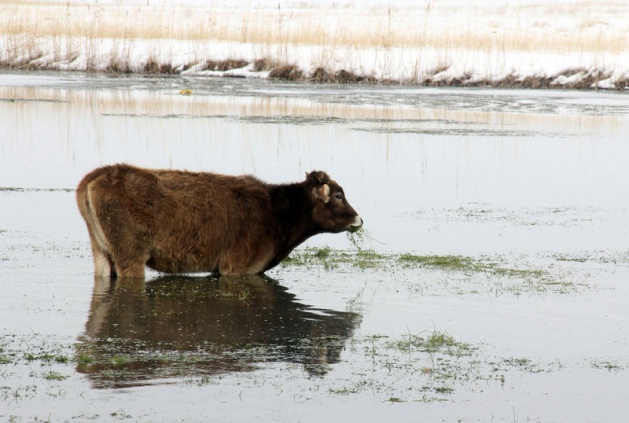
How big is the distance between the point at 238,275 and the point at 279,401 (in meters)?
3.91

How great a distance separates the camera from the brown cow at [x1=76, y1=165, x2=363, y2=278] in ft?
29.9

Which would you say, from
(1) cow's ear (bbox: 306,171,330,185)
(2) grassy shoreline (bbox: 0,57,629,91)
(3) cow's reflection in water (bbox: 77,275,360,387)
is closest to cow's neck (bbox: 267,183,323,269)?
(1) cow's ear (bbox: 306,171,330,185)

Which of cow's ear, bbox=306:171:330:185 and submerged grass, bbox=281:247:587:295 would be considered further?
cow's ear, bbox=306:171:330:185

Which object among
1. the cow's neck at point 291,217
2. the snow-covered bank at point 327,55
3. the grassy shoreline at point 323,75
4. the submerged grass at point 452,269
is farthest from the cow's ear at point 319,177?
the snow-covered bank at point 327,55

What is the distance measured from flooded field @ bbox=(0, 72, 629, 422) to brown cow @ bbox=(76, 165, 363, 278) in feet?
0.84

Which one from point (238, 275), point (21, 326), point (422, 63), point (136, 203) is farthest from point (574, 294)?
point (422, 63)

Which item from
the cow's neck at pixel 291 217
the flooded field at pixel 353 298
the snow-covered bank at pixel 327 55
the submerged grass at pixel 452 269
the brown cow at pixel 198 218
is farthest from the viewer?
the snow-covered bank at pixel 327 55

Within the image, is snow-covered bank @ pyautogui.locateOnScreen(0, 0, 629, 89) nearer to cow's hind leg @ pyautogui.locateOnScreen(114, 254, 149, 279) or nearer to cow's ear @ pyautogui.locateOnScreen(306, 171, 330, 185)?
cow's ear @ pyautogui.locateOnScreen(306, 171, 330, 185)

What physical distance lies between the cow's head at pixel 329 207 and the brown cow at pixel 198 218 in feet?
0.03

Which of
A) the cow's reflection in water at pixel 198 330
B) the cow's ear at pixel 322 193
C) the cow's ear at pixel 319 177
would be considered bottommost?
the cow's reflection in water at pixel 198 330

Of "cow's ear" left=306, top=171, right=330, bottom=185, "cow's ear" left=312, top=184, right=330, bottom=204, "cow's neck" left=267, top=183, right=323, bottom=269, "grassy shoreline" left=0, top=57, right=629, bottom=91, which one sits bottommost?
"cow's neck" left=267, top=183, right=323, bottom=269

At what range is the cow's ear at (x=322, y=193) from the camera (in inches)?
404

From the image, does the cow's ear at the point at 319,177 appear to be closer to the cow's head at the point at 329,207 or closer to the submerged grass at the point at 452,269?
the cow's head at the point at 329,207

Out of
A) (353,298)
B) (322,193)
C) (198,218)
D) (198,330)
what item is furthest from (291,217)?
(198,330)
